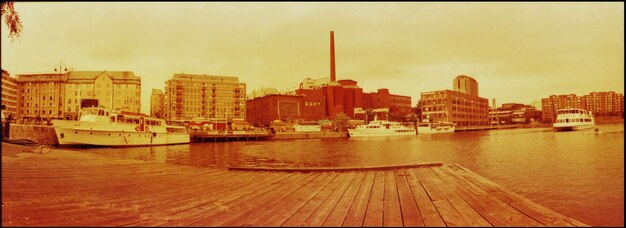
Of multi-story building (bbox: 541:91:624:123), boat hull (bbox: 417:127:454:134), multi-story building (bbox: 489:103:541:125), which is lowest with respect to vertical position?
boat hull (bbox: 417:127:454:134)

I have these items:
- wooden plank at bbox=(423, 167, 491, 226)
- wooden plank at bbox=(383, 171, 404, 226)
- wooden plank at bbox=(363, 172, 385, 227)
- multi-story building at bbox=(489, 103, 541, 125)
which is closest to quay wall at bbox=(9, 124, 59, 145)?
wooden plank at bbox=(363, 172, 385, 227)

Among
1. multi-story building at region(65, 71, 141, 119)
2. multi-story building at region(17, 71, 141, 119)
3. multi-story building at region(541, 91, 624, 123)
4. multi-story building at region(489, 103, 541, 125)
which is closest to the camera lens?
multi-story building at region(541, 91, 624, 123)

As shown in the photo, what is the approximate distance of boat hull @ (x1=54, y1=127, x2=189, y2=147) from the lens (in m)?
43.4

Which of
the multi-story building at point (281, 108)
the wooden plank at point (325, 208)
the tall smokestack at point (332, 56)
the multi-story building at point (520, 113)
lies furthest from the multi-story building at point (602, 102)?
the tall smokestack at point (332, 56)

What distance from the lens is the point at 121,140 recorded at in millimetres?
48281

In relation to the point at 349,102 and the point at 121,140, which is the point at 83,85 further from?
the point at 349,102

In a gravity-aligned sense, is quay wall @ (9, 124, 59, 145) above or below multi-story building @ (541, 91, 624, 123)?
below

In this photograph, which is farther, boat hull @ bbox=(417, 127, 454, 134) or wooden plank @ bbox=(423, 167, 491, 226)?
boat hull @ bbox=(417, 127, 454, 134)

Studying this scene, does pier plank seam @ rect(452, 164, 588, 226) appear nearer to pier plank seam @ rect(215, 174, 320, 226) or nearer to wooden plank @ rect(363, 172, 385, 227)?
wooden plank @ rect(363, 172, 385, 227)

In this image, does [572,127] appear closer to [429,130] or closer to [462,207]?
[429,130]

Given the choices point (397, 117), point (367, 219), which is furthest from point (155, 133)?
point (397, 117)

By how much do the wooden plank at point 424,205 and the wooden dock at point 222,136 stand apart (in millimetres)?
68745

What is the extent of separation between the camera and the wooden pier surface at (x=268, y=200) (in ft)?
15.6

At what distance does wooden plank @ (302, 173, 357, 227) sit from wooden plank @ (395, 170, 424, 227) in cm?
108
